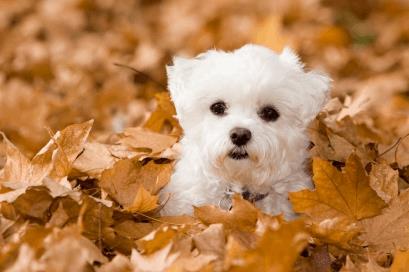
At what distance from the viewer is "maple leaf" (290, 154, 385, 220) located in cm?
210

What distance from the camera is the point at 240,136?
2207 mm

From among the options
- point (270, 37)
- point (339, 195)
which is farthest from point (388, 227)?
point (270, 37)

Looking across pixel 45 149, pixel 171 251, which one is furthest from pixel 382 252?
pixel 45 149

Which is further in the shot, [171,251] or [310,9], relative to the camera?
[310,9]

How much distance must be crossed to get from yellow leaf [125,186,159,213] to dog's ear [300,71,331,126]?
528 millimetres

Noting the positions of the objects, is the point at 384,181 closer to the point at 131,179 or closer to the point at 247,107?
the point at 247,107

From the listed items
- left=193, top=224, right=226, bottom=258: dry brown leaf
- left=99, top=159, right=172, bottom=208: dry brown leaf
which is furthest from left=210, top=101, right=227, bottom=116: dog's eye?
left=193, top=224, right=226, bottom=258: dry brown leaf

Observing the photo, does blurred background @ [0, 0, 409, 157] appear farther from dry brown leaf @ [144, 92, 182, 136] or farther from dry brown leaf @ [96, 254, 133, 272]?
dry brown leaf @ [96, 254, 133, 272]

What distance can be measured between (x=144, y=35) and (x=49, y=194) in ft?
11.9

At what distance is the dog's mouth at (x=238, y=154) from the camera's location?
7.25 feet

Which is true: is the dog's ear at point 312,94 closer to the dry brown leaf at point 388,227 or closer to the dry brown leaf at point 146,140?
the dry brown leaf at point 388,227

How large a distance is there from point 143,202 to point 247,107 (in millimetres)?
423

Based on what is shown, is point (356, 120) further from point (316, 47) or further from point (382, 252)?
point (316, 47)

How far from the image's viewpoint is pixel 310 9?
595 centimetres
